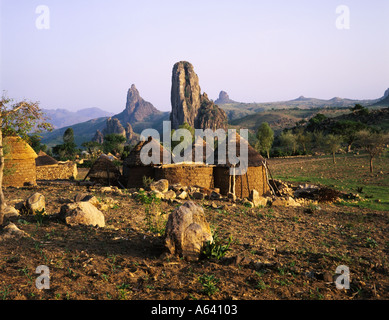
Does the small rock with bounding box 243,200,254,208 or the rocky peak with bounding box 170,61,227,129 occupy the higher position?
the rocky peak with bounding box 170,61,227,129

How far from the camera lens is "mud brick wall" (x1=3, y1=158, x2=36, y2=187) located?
15.6 m

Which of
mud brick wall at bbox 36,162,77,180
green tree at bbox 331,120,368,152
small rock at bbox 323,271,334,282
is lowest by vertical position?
mud brick wall at bbox 36,162,77,180

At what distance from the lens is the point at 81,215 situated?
22.6 ft

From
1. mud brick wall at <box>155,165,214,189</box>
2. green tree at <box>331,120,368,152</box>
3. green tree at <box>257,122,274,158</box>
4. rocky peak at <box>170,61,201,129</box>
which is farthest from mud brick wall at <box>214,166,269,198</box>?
rocky peak at <box>170,61,201,129</box>

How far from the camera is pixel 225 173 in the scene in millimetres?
16297

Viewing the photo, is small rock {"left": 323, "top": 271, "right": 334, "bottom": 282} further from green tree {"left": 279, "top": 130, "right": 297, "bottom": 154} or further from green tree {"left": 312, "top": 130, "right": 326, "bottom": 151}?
green tree {"left": 279, "top": 130, "right": 297, "bottom": 154}

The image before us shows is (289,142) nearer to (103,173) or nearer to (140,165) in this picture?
(140,165)

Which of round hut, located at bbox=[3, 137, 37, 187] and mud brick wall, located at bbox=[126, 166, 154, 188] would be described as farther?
mud brick wall, located at bbox=[126, 166, 154, 188]

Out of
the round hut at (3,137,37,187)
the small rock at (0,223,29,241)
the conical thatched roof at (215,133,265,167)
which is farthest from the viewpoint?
the conical thatched roof at (215,133,265,167)

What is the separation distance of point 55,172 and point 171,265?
23665 millimetres

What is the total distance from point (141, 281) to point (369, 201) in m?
15.9

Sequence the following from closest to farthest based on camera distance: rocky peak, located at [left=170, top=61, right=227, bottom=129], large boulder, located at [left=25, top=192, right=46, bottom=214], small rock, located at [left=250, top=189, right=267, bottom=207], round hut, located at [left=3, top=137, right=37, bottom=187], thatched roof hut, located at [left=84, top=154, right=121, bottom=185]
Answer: large boulder, located at [left=25, top=192, right=46, bottom=214] < small rock, located at [left=250, top=189, right=267, bottom=207] < round hut, located at [left=3, top=137, right=37, bottom=187] < thatched roof hut, located at [left=84, top=154, right=121, bottom=185] < rocky peak, located at [left=170, top=61, right=227, bottom=129]

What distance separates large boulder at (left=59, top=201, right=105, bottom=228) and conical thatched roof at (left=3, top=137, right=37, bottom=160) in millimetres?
9965

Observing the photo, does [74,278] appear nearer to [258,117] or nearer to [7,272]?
[7,272]
